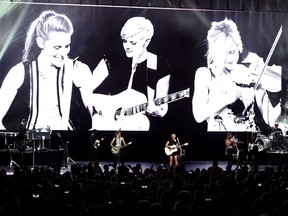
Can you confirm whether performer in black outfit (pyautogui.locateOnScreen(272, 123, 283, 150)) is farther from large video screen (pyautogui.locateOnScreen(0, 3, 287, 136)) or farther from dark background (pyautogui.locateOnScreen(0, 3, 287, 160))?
dark background (pyautogui.locateOnScreen(0, 3, 287, 160))

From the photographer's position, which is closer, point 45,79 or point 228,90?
point 45,79

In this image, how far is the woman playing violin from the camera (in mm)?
24328

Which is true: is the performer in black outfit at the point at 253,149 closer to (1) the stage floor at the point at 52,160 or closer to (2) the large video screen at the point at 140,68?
(1) the stage floor at the point at 52,160

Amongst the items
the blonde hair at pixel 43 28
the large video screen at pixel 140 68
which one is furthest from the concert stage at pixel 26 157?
the blonde hair at pixel 43 28

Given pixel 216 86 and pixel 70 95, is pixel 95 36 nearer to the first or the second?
pixel 70 95

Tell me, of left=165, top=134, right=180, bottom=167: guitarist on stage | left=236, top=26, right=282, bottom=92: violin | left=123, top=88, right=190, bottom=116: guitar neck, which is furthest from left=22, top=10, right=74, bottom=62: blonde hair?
left=236, top=26, right=282, bottom=92: violin

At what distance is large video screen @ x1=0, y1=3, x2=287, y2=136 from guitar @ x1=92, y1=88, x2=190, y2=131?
0.14ft

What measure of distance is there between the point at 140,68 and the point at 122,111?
2.10 metres

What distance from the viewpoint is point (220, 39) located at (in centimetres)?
2462

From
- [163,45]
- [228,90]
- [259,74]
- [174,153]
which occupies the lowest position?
[174,153]

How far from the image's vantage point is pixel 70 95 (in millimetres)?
23391

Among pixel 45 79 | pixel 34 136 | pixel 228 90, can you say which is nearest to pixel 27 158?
pixel 34 136

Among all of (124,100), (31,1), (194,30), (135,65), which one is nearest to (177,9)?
(194,30)

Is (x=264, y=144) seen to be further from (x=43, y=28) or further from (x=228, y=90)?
(x=43, y=28)
